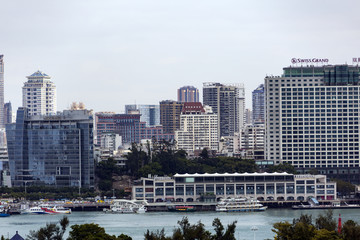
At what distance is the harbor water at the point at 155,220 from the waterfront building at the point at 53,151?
64.3 ft

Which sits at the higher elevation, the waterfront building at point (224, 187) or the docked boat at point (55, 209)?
the waterfront building at point (224, 187)

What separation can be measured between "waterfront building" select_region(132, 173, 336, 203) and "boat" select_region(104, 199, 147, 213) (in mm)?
4918

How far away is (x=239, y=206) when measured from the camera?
13275 cm

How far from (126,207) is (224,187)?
15507 mm

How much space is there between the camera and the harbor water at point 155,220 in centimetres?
10400

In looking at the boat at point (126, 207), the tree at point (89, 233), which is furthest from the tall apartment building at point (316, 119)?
the tree at point (89, 233)

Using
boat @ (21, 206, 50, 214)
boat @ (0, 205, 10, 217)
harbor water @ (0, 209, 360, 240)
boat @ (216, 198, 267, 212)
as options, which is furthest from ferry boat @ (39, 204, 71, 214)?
boat @ (216, 198, 267, 212)

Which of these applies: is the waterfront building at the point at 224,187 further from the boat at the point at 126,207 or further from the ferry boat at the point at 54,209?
the ferry boat at the point at 54,209

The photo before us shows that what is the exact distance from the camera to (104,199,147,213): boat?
134 m

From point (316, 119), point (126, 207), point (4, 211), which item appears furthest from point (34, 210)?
point (316, 119)

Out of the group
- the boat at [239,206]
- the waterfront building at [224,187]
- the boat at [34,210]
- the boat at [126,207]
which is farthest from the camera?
the waterfront building at [224,187]

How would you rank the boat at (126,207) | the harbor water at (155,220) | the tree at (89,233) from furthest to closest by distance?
the boat at (126,207) < the harbor water at (155,220) < the tree at (89,233)

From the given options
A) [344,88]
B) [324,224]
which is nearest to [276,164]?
[344,88]

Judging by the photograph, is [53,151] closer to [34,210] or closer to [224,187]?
[34,210]
